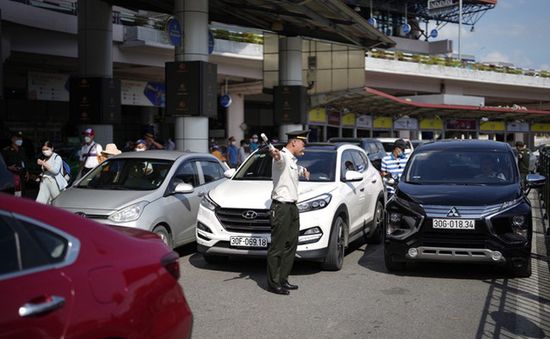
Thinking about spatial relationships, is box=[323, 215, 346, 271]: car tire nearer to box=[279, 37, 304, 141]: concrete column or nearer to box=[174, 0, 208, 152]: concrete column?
box=[174, 0, 208, 152]: concrete column

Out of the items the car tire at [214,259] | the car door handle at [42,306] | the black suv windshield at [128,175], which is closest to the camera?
the car door handle at [42,306]

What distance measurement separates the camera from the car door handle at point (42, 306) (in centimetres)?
271

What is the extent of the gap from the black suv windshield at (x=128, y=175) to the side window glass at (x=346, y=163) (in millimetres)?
2623

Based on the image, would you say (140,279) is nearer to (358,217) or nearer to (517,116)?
(358,217)

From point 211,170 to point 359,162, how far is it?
2515 millimetres

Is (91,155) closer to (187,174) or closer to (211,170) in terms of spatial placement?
(211,170)

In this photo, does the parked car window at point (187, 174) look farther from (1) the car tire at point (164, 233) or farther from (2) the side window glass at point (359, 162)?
(2) the side window glass at point (359, 162)

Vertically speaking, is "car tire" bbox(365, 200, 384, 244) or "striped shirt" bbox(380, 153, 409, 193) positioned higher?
"striped shirt" bbox(380, 153, 409, 193)

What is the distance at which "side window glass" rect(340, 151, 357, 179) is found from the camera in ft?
29.7

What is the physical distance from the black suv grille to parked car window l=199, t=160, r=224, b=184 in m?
2.36

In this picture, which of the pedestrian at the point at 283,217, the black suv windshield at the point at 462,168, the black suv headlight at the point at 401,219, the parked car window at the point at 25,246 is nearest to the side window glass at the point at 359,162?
the black suv windshield at the point at 462,168

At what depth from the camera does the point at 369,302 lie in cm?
659

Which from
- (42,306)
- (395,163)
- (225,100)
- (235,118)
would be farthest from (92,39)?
(235,118)

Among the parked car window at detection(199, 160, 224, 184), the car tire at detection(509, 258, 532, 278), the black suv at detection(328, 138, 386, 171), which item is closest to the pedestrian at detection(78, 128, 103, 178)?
the parked car window at detection(199, 160, 224, 184)
